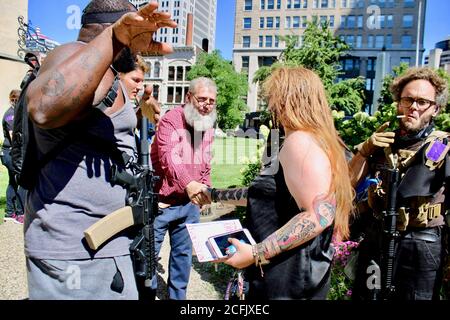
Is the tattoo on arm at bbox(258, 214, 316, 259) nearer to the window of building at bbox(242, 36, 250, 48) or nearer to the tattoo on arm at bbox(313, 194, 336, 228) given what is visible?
the tattoo on arm at bbox(313, 194, 336, 228)

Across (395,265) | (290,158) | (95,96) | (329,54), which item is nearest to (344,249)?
(395,265)

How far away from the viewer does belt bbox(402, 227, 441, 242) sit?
99.4 inches

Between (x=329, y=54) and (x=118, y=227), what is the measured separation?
20.4 m

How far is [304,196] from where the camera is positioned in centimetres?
178

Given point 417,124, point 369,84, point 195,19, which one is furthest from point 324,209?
point 195,19

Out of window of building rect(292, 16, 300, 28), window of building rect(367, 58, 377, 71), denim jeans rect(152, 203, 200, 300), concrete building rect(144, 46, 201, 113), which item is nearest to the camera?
denim jeans rect(152, 203, 200, 300)

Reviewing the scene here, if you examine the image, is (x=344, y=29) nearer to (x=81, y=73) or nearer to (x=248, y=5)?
(x=248, y=5)

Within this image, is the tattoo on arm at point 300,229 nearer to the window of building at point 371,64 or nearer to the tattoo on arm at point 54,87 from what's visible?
the tattoo on arm at point 54,87

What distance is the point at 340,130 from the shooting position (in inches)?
204

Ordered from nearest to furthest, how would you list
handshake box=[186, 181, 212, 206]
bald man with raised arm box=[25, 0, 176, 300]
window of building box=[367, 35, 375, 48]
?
bald man with raised arm box=[25, 0, 176, 300] → handshake box=[186, 181, 212, 206] → window of building box=[367, 35, 375, 48]

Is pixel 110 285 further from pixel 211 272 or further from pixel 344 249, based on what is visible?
pixel 211 272

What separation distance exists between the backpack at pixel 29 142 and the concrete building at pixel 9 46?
17.6 m

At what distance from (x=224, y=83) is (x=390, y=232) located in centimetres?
5021

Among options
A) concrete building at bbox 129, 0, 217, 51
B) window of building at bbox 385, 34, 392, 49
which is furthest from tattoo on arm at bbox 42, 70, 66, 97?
concrete building at bbox 129, 0, 217, 51
